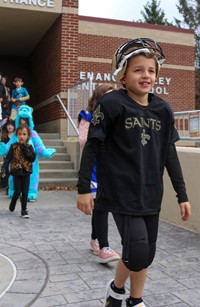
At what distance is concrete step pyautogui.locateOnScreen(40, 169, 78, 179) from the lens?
9.12m

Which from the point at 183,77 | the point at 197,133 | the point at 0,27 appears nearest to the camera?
the point at 197,133

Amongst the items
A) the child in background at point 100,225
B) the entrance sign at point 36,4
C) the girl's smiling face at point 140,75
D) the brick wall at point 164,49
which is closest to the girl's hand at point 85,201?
the girl's smiling face at point 140,75

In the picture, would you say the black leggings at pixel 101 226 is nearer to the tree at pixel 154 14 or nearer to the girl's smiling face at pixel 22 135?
the girl's smiling face at pixel 22 135

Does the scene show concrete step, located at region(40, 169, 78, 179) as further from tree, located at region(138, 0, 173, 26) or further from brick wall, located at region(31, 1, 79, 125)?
tree, located at region(138, 0, 173, 26)

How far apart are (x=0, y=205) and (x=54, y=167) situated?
106 inches

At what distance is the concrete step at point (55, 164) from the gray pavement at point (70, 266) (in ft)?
11.2

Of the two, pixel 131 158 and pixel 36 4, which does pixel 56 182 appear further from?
pixel 131 158

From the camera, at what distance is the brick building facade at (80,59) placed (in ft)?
35.7

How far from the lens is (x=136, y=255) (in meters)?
2.50

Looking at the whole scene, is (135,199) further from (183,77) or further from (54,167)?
(183,77)

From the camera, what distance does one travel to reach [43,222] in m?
5.78

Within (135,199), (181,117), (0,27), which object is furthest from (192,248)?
(0,27)

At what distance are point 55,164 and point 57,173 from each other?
0.42m

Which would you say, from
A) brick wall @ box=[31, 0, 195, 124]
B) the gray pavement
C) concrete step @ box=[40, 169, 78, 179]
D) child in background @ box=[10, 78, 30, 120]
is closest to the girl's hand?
the gray pavement
